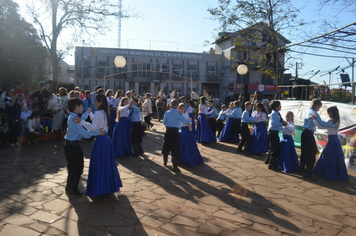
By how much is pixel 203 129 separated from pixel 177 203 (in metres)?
5.38

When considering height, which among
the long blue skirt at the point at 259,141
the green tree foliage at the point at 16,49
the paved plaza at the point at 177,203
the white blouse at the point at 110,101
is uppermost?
the green tree foliage at the point at 16,49

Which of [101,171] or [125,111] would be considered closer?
[101,171]

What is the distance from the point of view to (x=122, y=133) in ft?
24.5

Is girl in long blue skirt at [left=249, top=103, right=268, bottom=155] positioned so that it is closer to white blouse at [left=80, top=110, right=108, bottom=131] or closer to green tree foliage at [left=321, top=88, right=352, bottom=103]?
green tree foliage at [left=321, top=88, right=352, bottom=103]

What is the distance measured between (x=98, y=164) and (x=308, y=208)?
3.55 meters

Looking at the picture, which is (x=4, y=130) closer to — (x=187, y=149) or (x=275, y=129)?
(x=187, y=149)

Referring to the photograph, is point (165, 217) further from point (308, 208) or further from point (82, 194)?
point (308, 208)

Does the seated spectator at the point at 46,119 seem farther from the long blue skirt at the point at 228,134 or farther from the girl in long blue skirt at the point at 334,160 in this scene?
the girl in long blue skirt at the point at 334,160

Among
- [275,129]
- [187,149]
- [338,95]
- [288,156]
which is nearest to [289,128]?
[275,129]

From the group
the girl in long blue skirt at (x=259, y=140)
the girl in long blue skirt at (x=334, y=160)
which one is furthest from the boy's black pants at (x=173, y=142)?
the girl in long blue skirt at (x=334, y=160)

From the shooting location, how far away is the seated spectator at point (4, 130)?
26.3 feet

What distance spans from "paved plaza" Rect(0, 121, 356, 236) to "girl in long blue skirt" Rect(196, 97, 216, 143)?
2.80 metres

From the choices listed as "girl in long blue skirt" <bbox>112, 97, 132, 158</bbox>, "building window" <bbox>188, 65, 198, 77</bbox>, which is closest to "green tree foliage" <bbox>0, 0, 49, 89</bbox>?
"girl in long blue skirt" <bbox>112, 97, 132, 158</bbox>

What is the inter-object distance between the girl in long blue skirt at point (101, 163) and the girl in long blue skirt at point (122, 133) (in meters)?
2.76
